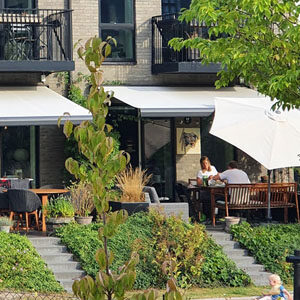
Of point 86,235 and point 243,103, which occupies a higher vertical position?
point 243,103

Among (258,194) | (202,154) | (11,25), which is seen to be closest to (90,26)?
(11,25)

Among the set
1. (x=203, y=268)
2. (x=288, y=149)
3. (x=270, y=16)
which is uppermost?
(x=270, y=16)

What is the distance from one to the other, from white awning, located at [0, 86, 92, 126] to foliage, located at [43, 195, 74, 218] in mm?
1838

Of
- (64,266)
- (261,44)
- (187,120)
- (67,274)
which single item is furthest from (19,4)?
(261,44)

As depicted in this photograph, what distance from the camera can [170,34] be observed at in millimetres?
20641

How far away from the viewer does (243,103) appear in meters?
17.5

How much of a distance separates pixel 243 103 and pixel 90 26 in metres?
4.75

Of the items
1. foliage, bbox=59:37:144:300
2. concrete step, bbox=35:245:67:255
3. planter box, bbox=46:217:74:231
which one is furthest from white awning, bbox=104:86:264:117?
foliage, bbox=59:37:144:300

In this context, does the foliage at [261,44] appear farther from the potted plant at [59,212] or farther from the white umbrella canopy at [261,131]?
the potted plant at [59,212]

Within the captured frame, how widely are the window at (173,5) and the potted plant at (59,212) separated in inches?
261

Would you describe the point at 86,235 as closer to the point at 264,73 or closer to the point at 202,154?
the point at 264,73

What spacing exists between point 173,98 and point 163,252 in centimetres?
600

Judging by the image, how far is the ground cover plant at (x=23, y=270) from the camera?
1327 centimetres

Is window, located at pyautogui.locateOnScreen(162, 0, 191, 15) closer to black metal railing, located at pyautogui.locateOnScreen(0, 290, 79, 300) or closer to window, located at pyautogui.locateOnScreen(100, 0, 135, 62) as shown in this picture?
window, located at pyautogui.locateOnScreen(100, 0, 135, 62)
